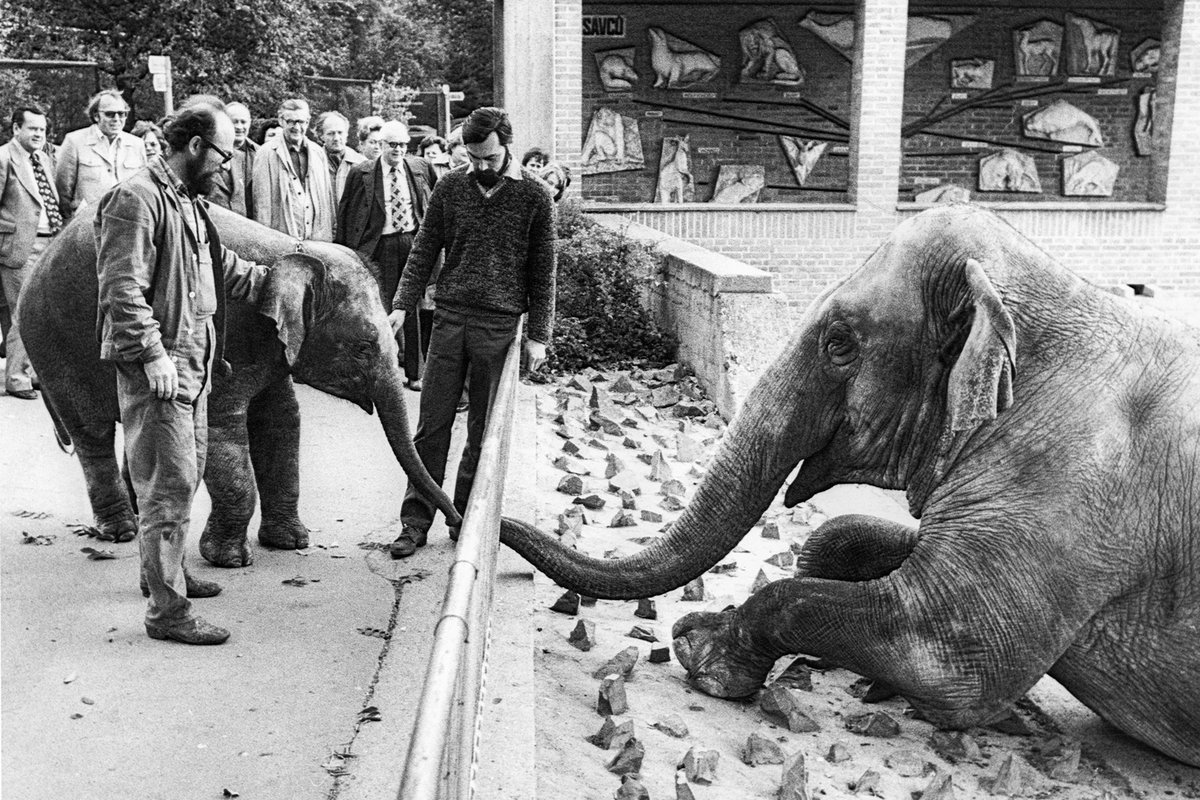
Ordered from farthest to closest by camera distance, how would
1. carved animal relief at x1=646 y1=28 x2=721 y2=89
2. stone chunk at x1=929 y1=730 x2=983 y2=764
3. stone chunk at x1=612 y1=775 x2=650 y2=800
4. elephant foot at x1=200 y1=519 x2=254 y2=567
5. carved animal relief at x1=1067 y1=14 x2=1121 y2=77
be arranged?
carved animal relief at x1=1067 y1=14 x2=1121 y2=77 < carved animal relief at x1=646 y1=28 x2=721 y2=89 < elephant foot at x1=200 y1=519 x2=254 y2=567 < stone chunk at x1=929 y1=730 x2=983 y2=764 < stone chunk at x1=612 y1=775 x2=650 y2=800

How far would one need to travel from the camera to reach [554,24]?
1622cm

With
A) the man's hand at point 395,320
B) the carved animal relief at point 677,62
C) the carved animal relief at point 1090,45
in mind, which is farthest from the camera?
the carved animal relief at point 1090,45

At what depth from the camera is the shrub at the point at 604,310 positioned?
1284 cm

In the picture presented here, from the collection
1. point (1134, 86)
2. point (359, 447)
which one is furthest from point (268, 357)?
point (1134, 86)

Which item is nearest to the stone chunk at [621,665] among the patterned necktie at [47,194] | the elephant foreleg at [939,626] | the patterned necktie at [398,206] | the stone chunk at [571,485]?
the elephant foreleg at [939,626]

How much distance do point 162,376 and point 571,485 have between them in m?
3.04

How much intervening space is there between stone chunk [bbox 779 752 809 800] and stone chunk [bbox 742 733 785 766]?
0.82 ft

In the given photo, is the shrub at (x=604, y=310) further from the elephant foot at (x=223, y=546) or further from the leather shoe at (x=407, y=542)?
the elephant foot at (x=223, y=546)

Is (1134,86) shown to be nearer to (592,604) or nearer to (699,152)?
(699,152)

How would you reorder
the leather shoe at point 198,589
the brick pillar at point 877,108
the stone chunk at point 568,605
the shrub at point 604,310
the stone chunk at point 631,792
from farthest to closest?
the brick pillar at point 877,108
the shrub at point 604,310
the leather shoe at point 198,589
the stone chunk at point 568,605
the stone chunk at point 631,792

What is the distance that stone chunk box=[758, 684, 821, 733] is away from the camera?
4.92 m

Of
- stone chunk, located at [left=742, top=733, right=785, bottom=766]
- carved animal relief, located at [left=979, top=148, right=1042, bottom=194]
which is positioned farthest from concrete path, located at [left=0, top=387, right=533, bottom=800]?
carved animal relief, located at [left=979, top=148, right=1042, bottom=194]

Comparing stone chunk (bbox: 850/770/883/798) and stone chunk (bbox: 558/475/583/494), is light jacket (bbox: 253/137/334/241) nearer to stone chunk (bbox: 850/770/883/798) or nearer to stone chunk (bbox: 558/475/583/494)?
stone chunk (bbox: 558/475/583/494)

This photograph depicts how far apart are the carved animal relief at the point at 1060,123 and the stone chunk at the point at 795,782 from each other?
18135mm
